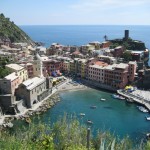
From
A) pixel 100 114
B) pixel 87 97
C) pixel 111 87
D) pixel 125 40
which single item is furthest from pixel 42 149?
pixel 125 40

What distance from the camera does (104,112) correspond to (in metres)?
40.0

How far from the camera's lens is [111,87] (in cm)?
4966

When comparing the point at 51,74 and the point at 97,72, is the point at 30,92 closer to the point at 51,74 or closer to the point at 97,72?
the point at 97,72

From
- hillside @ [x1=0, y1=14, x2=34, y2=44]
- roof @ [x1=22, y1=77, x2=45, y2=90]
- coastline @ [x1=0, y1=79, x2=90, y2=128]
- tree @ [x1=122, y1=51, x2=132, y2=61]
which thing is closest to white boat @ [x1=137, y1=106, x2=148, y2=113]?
coastline @ [x1=0, y1=79, x2=90, y2=128]

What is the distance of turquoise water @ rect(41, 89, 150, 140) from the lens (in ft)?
113

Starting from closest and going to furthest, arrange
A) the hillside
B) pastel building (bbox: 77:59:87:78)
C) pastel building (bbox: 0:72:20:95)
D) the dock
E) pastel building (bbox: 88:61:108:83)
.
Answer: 1. pastel building (bbox: 0:72:20:95)
2. the dock
3. pastel building (bbox: 88:61:108:83)
4. pastel building (bbox: 77:59:87:78)
5. the hillside

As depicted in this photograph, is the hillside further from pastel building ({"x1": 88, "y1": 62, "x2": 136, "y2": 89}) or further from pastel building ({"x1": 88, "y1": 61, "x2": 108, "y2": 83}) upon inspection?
pastel building ({"x1": 88, "y1": 62, "x2": 136, "y2": 89})

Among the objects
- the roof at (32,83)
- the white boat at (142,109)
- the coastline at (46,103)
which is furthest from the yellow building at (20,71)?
the white boat at (142,109)

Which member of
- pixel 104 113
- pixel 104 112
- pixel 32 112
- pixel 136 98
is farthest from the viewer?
pixel 136 98

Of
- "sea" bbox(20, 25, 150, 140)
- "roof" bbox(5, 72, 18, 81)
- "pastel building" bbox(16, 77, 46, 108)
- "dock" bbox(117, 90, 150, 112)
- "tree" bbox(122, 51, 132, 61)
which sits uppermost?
"tree" bbox(122, 51, 132, 61)

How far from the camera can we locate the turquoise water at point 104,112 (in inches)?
1356

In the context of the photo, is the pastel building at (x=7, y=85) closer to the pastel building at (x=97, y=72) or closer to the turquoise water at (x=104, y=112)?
the turquoise water at (x=104, y=112)

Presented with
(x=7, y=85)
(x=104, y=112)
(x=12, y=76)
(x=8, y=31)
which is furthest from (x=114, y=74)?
(x=8, y=31)

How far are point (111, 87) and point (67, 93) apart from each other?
26.6 feet
